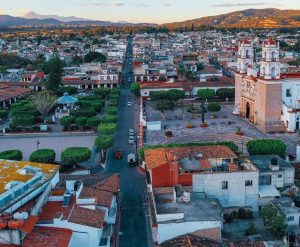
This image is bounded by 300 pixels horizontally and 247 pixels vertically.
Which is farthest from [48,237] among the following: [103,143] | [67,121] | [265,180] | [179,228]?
[67,121]

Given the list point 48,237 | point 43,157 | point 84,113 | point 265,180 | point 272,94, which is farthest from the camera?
point 84,113

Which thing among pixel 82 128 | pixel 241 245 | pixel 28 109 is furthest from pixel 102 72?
pixel 241 245

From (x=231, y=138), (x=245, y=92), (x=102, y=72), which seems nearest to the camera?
(x=231, y=138)

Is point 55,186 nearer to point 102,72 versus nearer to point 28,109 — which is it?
point 28,109

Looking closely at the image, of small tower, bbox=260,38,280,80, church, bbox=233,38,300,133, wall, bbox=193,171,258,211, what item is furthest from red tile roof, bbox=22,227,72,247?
small tower, bbox=260,38,280,80

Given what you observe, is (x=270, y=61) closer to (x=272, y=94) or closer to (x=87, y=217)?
(x=272, y=94)

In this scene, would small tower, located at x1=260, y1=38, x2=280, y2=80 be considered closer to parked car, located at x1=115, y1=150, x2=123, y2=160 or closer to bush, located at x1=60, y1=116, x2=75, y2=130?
parked car, located at x1=115, y1=150, x2=123, y2=160

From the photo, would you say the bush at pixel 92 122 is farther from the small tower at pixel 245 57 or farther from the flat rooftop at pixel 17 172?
the flat rooftop at pixel 17 172

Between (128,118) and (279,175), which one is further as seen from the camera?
(128,118)
